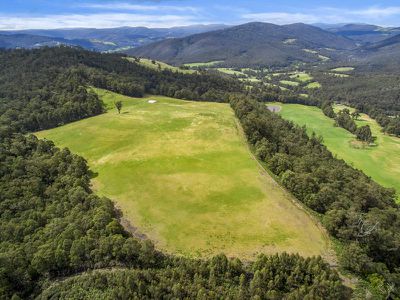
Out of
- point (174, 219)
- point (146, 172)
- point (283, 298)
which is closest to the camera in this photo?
point (283, 298)

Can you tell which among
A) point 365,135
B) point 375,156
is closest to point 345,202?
point 375,156

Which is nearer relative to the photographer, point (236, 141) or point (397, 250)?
point (397, 250)

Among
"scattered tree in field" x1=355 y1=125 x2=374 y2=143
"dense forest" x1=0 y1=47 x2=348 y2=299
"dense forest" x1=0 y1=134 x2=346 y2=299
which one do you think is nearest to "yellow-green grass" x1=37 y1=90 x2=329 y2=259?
"dense forest" x1=0 y1=47 x2=348 y2=299

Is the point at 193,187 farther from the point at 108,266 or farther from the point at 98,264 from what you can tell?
the point at 98,264

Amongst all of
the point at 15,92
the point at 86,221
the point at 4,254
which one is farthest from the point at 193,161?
the point at 15,92

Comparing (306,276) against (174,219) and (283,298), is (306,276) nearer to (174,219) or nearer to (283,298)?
(283,298)

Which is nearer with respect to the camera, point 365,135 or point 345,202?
point 345,202
